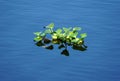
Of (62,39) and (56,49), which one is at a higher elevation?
(62,39)

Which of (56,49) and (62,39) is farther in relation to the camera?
(62,39)

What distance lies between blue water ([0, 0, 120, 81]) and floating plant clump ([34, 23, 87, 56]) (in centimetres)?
11

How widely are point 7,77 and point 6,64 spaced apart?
326 mm

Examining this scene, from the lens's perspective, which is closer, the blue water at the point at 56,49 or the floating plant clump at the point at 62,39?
the blue water at the point at 56,49

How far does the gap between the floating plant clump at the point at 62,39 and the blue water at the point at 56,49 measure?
112 mm

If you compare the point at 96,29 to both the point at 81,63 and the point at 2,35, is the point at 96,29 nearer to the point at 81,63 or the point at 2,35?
the point at 81,63

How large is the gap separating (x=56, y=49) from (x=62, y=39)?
226 millimetres

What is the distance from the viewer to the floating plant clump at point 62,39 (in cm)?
589

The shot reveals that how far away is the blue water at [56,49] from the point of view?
5199mm

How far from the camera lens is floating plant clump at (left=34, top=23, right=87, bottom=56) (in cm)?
589

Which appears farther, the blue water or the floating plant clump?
the floating plant clump

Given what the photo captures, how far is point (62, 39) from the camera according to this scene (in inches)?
235
